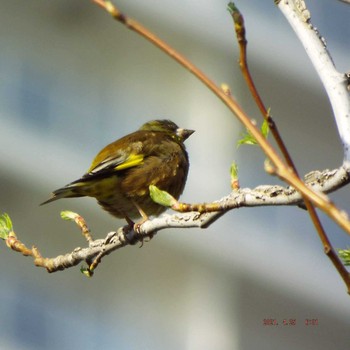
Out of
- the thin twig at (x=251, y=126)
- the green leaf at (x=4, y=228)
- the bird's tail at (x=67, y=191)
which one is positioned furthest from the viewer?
the bird's tail at (x=67, y=191)

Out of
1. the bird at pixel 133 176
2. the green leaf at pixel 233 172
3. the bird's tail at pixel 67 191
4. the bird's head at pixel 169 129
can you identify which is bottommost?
the green leaf at pixel 233 172

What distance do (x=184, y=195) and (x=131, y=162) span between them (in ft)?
28.9

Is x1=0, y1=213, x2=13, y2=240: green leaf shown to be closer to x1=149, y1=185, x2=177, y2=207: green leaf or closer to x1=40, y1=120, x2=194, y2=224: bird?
x1=40, y1=120, x2=194, y2=224: bird

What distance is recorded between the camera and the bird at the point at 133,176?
5.61m

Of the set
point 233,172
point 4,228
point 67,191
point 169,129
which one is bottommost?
point 233,172

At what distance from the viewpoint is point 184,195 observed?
48.0ft

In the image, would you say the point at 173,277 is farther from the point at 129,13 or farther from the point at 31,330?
the point at 129,13

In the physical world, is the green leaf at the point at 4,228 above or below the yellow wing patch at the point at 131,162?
below

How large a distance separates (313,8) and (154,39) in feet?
50.5

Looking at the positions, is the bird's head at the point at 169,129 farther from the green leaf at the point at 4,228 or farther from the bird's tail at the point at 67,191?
the green leaf at the point at 4,228
